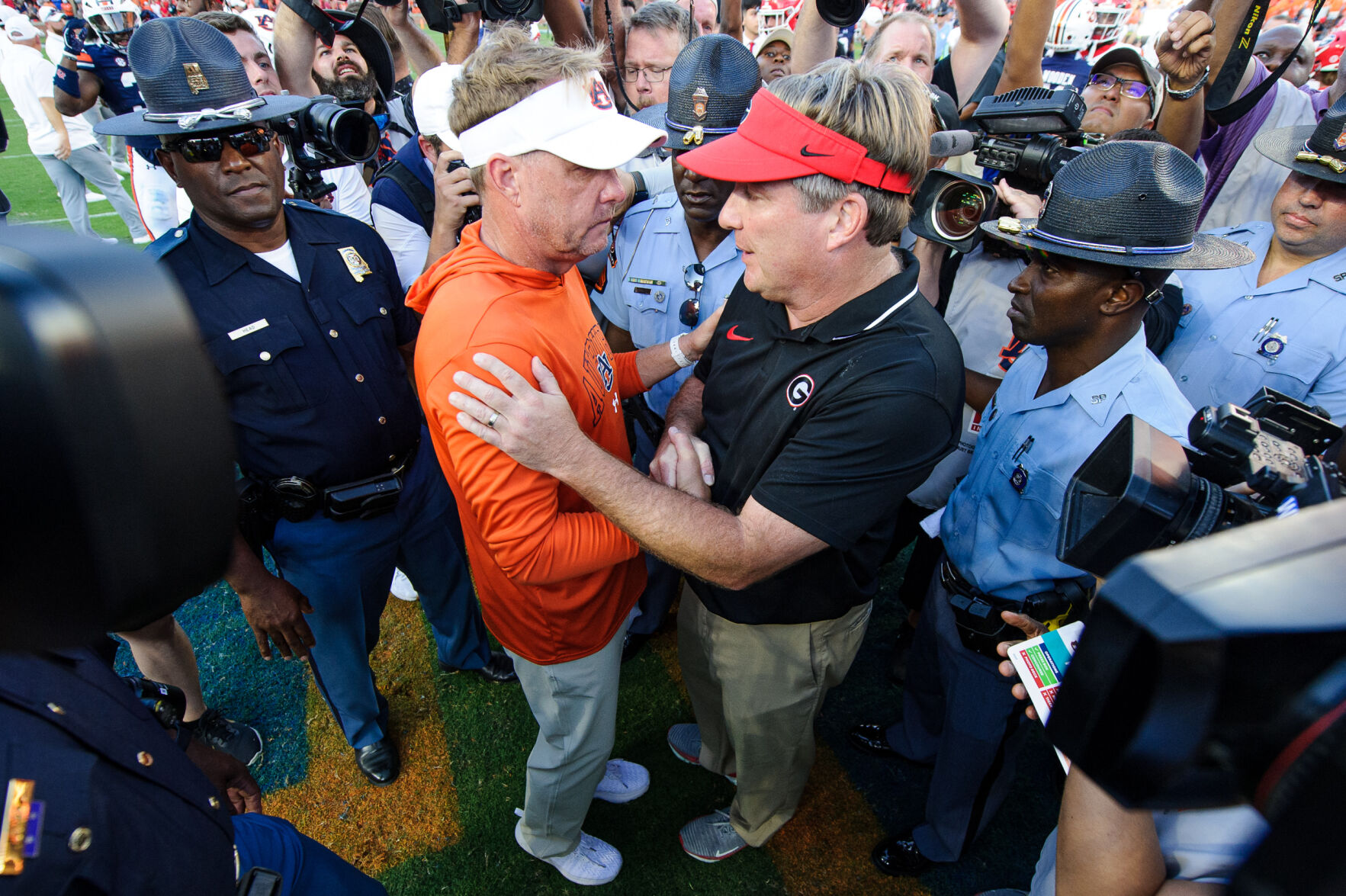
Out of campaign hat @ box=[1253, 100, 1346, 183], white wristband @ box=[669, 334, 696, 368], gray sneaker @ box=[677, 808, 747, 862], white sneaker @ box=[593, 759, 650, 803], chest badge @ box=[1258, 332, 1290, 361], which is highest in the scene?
campaign hat @ box=[1253, 100, 1346, 183]

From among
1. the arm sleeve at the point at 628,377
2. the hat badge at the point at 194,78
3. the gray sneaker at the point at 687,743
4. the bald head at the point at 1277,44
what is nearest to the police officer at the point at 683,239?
the arm sleeve at the point at 628,377

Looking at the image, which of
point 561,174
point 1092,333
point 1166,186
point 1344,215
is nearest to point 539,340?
point 561,174

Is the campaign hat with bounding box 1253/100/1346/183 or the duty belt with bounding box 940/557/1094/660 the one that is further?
the campaign hat with bounding box 1253/100/1346/183

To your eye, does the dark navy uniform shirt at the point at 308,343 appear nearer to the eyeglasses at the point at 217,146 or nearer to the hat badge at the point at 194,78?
the eyeglasses at the point at 217,146

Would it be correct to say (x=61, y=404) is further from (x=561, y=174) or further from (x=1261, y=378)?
(x=1261, y=378)

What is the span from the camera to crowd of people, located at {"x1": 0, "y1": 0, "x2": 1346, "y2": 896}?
5.51ft

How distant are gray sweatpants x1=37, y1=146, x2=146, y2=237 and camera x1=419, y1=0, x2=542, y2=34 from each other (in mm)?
6037

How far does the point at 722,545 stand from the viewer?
1704mm

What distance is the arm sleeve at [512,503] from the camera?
1669mm

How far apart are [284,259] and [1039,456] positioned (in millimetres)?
2743

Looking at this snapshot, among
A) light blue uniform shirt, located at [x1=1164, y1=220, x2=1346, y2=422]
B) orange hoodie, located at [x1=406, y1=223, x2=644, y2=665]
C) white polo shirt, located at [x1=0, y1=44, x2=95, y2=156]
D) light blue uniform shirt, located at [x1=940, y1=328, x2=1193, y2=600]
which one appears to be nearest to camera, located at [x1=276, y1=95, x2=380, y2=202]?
orange hoodie, located at [x1=406, y1=223, x2=644, y2=665]

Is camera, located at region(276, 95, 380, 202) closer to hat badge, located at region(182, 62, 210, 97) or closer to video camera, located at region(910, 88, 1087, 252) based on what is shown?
hat badge, located at region(182, 62, 210, 97)

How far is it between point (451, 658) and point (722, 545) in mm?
2248

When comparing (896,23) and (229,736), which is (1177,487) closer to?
(229,736)
